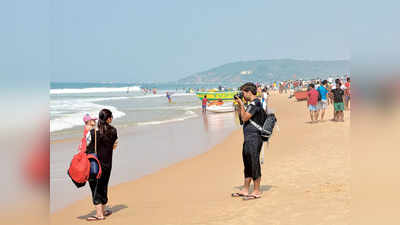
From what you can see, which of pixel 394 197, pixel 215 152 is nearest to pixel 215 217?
pixel 394 197

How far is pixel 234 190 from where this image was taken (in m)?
6.34

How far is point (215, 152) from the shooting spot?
1057cm

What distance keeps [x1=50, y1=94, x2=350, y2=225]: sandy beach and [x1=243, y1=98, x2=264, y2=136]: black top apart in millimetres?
870

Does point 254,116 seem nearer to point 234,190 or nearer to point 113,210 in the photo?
point 234,190

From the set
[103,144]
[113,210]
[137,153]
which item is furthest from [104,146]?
[137,153]

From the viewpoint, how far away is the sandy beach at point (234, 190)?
4.71m

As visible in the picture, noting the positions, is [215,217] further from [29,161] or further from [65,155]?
[65,155]

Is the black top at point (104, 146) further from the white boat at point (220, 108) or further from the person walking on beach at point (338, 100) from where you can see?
the white boat at point (220, 108)

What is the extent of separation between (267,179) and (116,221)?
2712mm

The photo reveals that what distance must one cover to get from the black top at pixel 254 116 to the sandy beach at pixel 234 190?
87 cm

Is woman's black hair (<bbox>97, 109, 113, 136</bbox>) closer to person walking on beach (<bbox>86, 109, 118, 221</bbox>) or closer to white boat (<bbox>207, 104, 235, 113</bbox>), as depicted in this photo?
person walking on beach (<bbox>86, 109, 118, 221</bbox>)

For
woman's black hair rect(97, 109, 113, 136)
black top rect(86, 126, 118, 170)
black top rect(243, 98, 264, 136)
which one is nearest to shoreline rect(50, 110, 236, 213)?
black top rect(86, 126, 118, 170)

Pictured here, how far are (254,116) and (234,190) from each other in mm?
1420

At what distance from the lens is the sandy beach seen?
15.5ft
